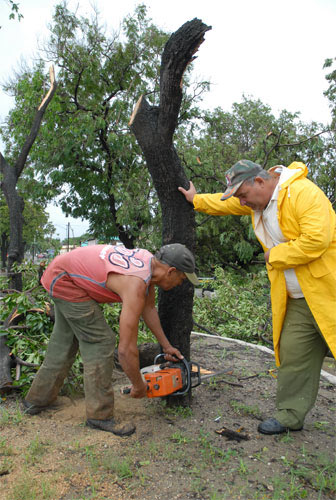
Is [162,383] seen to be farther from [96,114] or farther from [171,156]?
[96,114]

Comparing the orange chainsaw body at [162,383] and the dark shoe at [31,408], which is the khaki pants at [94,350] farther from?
the dark shoe at [31,408]

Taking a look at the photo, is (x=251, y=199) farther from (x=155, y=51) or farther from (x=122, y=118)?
(x=155, y=51)

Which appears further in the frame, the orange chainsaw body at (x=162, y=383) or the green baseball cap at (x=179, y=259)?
the orange chainsaw body at (x=162, y=383)

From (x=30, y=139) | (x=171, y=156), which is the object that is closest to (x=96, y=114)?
(x=30, y=139)

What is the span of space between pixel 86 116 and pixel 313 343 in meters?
11.7

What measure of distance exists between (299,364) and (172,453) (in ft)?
3.55

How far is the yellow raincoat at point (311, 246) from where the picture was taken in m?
2.47

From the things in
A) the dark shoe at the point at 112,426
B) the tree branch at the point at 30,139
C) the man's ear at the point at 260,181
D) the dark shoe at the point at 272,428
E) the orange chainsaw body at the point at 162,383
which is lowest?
the dark shoe at the point at 272,428

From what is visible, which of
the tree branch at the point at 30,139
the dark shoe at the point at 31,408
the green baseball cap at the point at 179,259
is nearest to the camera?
the green baseball cap at the point at 179,259

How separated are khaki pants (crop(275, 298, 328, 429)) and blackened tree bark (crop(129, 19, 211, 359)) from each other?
0.81 m

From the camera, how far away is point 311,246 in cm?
246

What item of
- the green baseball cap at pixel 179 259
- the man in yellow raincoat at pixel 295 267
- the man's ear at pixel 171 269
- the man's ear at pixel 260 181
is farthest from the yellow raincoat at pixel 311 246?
the man's ear at pixel 171 269

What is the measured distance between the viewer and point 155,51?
49.5ft

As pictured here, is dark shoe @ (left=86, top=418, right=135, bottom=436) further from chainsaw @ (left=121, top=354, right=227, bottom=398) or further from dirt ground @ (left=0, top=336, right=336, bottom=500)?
chainsaw @ (left=121, top=354, right=227, bottom=398)
